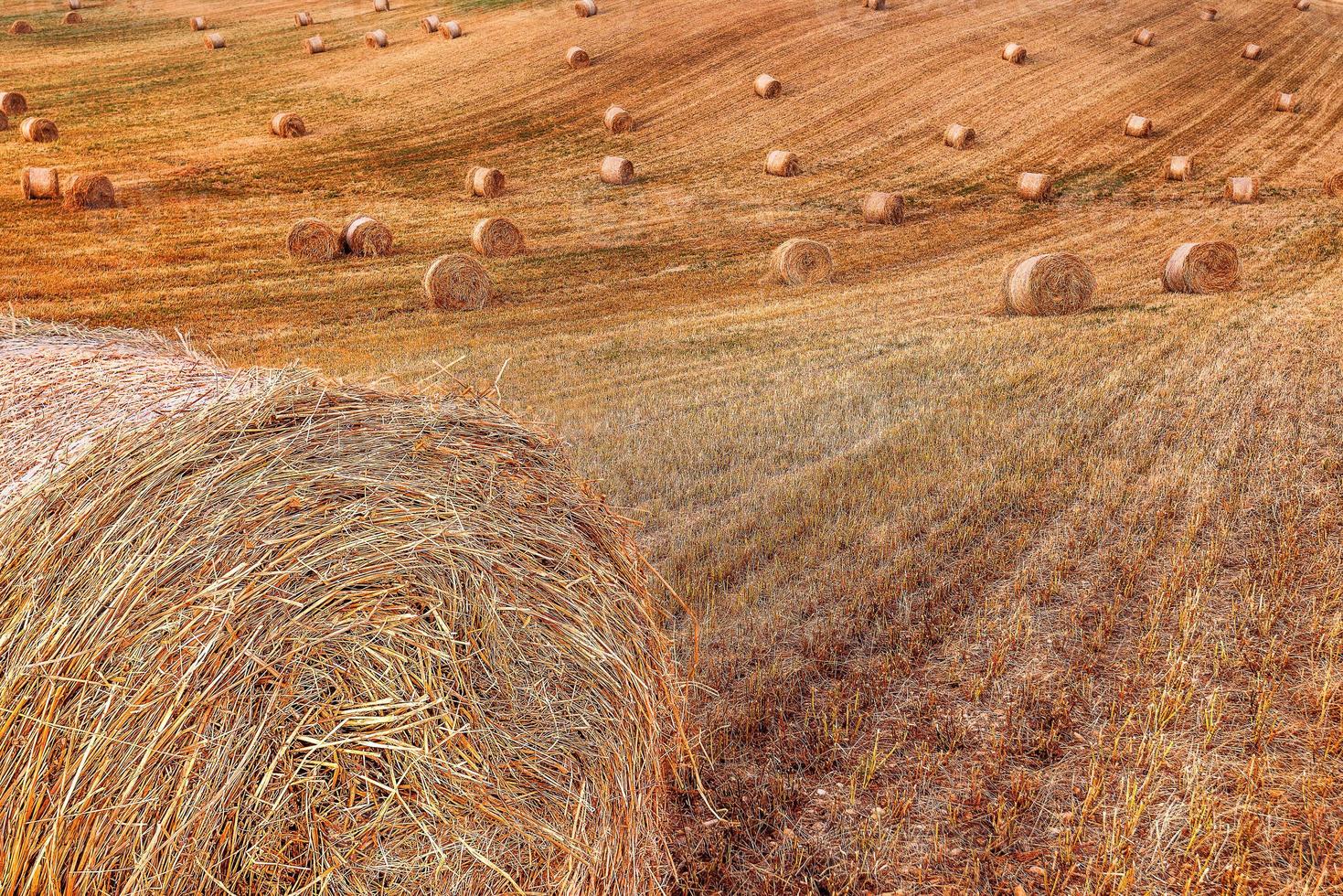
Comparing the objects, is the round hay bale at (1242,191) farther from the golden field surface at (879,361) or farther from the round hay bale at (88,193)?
the round hay bale at (88,193)

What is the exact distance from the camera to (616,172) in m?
25.1

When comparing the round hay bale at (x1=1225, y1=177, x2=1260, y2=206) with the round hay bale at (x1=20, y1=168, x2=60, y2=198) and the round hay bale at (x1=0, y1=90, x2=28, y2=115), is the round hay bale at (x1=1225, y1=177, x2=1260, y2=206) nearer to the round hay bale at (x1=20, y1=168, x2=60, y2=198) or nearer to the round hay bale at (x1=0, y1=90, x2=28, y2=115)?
the round hay bale at (x1=20, y1=168, x2=60, y2=198)

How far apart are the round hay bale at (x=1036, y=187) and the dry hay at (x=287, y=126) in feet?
71.9

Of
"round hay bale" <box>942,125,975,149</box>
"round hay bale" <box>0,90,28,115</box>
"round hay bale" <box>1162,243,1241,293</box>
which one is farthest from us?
"round hay bale" <box>942,125,975,149</box>

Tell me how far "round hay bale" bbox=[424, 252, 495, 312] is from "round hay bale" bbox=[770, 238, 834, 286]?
18.5ft

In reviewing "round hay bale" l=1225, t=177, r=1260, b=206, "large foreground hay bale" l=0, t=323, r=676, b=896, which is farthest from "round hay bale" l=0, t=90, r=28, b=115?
"round hay bale" l=1225, t=177, r=1260, b=206

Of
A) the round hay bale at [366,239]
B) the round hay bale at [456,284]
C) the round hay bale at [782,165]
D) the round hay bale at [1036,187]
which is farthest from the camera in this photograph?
the round hay bale at [782,165]

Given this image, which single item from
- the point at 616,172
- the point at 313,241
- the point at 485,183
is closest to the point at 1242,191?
the point at 616,172

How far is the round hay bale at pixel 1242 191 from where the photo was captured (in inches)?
953

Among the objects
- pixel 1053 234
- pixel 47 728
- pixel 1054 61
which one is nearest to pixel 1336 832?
pixel 47 728

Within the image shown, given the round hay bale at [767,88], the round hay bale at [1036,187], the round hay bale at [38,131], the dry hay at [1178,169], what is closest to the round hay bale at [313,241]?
the round hay bale at [38,131]

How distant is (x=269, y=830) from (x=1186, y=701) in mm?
4341

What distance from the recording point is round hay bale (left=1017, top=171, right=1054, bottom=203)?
81.1 feet

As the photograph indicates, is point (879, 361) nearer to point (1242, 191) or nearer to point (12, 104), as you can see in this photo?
point (1242, 191)
